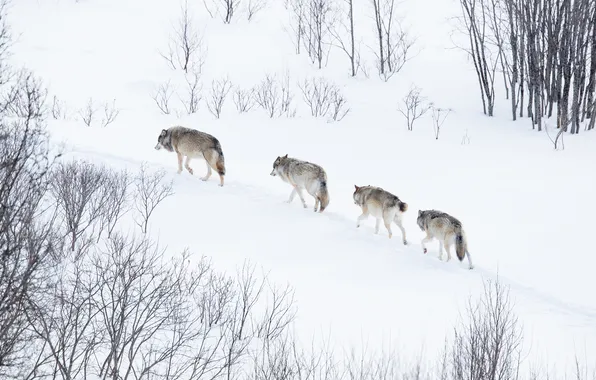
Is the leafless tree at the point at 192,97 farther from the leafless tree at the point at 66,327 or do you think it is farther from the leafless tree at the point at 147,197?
the leafless tree at the point at 66,327

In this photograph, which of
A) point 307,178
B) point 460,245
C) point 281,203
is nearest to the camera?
point 460,245

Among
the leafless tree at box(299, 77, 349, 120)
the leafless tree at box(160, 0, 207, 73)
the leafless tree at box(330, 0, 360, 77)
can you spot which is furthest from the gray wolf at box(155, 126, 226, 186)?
the leafless tree at box(330, 0, 360, 77)

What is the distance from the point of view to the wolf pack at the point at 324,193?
11.8m

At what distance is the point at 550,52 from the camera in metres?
23.9

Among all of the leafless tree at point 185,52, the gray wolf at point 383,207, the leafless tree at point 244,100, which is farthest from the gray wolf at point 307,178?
the leafless tree at point 185,52

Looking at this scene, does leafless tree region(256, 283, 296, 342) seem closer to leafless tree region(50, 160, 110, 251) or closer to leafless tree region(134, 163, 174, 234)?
leafless tree region(134, 163, 174, 234)

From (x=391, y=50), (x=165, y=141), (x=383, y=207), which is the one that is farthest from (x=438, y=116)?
(x=383, y=207)

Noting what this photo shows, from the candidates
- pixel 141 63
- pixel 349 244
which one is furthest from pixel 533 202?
pixel 141 63

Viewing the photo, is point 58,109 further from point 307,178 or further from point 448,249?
point 448,249

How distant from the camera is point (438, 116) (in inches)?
979

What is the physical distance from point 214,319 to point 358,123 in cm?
1621

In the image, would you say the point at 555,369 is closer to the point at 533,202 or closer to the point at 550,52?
the point at 533,202

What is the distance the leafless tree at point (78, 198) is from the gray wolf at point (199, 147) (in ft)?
9.71

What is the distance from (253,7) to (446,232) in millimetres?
31608
